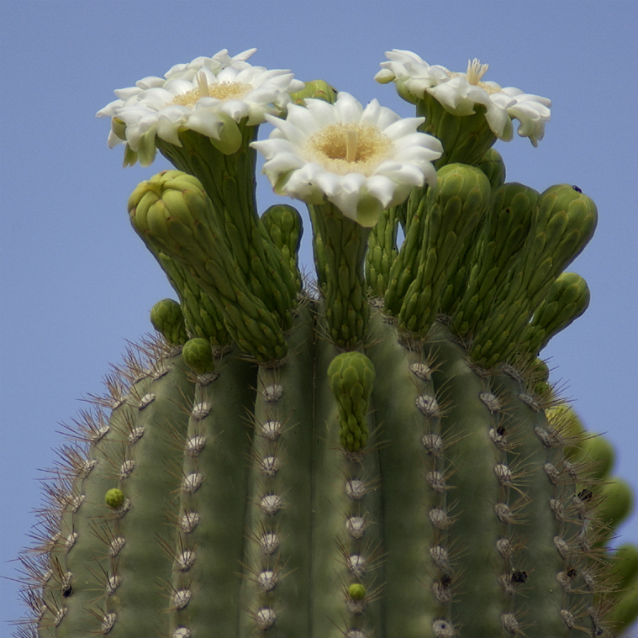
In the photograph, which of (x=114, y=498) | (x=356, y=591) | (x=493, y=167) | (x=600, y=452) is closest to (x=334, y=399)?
(x=356, y=591)

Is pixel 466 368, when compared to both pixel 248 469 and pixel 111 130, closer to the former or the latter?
pixel 248 469

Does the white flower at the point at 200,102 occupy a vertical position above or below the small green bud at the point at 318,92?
below

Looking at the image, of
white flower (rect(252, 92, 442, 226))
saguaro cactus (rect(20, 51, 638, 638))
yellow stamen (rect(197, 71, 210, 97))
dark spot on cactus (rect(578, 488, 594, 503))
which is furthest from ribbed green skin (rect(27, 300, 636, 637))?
yellow stamen (rect(197, 71, 210, 97))

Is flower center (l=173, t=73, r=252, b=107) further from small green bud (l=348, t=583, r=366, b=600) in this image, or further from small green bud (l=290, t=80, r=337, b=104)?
small green bud (l=348, t=583, r=366, b=600)

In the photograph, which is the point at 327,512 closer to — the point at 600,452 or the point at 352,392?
the point at 352,392

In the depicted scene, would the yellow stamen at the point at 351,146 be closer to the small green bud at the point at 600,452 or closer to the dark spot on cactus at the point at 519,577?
the dark spot on cactus at the point at 519,577

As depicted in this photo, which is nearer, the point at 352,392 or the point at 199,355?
the point at 352,392

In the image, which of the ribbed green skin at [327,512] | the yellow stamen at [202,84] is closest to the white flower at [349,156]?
the yellow stamen at [202,84]
